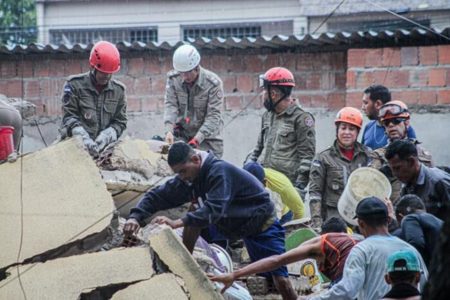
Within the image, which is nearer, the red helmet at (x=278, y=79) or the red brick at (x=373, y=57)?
the red helmet at (x=278, y=79)

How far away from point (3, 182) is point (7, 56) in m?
6.41

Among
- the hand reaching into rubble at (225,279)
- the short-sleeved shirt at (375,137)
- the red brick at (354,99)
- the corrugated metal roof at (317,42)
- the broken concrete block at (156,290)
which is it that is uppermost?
the corrugated metal roof at (317,42)

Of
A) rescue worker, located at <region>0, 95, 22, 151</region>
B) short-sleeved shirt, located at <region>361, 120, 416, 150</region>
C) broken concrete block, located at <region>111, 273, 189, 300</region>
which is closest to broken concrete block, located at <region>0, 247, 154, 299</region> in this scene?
broken concrete block, located at <region>111, 273, 189, 300</region>

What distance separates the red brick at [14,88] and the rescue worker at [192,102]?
11.8 feet

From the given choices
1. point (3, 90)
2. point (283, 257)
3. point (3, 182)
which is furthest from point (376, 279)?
point (3, 90)

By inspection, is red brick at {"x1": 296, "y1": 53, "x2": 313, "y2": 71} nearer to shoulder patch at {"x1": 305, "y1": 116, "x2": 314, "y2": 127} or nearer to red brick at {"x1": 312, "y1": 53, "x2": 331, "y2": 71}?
red brick at {"x1": 312, "y1": 53, "x2": 331, "y2": 71}

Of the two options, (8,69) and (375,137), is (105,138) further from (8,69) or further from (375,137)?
(8,69)

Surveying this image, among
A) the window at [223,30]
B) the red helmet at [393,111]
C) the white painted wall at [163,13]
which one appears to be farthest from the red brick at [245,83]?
the window at [223,30]

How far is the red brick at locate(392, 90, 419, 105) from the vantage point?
13078mm

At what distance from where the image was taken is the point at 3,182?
8.72m

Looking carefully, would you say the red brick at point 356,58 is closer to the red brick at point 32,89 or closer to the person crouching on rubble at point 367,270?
the red brick at point 32,89

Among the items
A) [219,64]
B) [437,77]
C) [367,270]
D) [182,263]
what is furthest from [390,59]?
[367,270]

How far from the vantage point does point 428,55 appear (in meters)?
13.1

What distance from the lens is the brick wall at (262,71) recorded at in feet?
43.0
